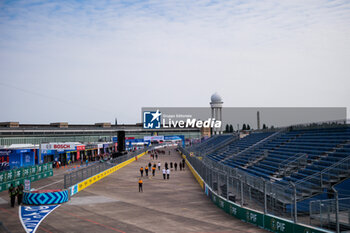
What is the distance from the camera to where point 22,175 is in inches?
1176

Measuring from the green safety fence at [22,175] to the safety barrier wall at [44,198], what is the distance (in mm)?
7329

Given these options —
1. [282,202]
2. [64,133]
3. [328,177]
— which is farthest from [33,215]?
[64,133]

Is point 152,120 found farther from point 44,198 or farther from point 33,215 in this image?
point 33,215

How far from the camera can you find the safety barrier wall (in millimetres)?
20084

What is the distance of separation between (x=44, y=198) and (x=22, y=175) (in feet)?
36.9

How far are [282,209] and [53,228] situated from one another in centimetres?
934

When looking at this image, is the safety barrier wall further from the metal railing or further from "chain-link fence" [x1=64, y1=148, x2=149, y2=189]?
the metal railing

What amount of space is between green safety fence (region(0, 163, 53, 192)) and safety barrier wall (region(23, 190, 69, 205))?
733 centimetres

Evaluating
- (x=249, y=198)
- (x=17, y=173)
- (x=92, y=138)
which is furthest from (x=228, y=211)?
(x=92, y=138)

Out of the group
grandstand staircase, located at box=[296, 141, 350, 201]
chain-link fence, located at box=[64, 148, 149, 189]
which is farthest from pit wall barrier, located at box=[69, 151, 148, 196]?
grandstand staircase, located at box=[296, 141, 350, 201]

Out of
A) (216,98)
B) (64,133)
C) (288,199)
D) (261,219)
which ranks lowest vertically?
(261,219)

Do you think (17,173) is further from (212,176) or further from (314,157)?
(314,157)

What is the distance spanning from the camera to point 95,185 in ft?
92.3

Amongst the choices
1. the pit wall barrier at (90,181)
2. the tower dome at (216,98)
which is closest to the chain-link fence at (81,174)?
the pit wall barrier at (90,181)
